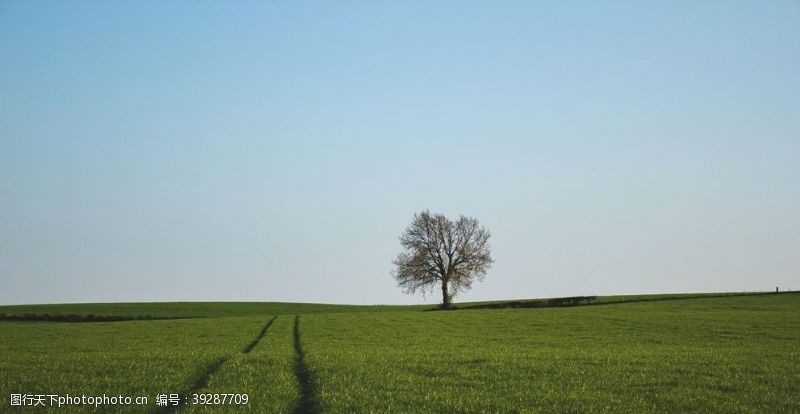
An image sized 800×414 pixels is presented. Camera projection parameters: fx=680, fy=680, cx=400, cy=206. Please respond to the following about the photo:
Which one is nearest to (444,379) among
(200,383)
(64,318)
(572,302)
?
(200,383)

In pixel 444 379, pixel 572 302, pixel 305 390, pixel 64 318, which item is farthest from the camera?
pixel 572 302

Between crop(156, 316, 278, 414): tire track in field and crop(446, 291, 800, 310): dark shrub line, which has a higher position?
crop(156, 316, 278, 414): tire track in field

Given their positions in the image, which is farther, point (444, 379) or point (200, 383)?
point (444, 379)

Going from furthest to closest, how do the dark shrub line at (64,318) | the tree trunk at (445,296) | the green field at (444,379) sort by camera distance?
1. the tree trunk at (445,296)
2. the dark shrub line at (64,318)
3. the green field at (444,379)

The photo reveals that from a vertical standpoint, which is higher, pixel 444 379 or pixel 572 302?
pixel 444 379

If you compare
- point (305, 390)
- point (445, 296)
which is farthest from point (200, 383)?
point (445, 296)

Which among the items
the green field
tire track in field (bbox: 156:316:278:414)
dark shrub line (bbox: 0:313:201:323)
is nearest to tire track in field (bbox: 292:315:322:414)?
the green field

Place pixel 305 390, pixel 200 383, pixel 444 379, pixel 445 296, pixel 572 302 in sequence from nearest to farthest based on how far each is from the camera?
pixel 305 390 → pixel 200 383 → pixel 444 379 → pixel 572 302 → pixel 445 296

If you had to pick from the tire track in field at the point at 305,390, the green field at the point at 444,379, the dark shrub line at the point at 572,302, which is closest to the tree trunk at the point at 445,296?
the dark shrub line at the point at 572,302

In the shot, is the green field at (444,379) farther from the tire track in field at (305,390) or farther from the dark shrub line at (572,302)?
the dark shrub line at (572,302)

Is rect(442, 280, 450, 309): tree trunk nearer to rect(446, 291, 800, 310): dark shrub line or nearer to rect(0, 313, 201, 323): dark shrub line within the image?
rect(446, 291, 800, 310): dark shrub line

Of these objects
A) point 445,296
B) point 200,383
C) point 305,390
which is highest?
point 200,383

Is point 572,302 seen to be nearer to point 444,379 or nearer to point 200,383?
point 444,379

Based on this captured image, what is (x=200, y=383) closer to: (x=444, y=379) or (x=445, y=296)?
(x=444, y=379)
